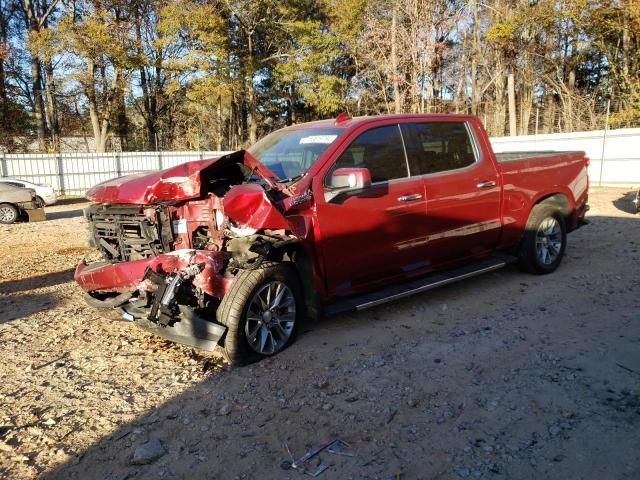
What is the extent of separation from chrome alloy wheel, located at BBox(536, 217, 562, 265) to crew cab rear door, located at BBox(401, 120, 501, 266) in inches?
30.7

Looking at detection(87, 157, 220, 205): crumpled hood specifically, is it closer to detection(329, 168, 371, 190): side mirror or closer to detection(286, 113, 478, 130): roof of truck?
detection(329, 168, 371, 190): side mirror

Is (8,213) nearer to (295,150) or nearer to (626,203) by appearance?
(295,150)

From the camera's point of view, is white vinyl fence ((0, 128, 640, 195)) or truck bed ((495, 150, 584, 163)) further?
white vinyl fence ((0, 128, 640, 195))

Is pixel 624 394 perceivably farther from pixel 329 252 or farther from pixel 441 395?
pixel 329 252

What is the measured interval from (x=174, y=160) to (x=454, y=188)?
2185cm

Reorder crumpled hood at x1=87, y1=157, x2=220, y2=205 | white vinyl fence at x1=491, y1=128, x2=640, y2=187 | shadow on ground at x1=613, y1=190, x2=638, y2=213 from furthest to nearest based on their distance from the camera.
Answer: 1. white vinyl fence at x1=491, y1=128, x2=640, y2=187
2. shadow on ground at x1=613, y1=190, x2=638, y2=213
3. crumpled hood at x1=87, y1=157, x2=220, y2=205

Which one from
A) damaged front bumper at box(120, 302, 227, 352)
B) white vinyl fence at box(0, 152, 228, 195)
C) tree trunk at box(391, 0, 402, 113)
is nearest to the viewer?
damaged front bumper at box(120, 302, 227, 352)

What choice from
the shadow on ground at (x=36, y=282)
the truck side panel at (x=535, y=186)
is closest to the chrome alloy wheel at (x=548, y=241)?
the truck side panel at (x=535, y=186)

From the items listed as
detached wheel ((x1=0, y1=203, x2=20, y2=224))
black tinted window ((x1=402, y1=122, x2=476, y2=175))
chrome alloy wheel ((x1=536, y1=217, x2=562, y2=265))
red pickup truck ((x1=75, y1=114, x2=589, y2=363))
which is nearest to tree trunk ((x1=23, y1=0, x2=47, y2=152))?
detached wheel ((x1=0, y1=203, x2=20, y2=224))

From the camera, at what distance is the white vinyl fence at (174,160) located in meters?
17.8

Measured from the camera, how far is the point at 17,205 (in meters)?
13.8

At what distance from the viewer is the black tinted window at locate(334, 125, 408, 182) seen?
460 centimetres

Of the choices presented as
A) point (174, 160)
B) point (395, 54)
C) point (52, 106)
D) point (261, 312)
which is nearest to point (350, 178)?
point (261, 312)

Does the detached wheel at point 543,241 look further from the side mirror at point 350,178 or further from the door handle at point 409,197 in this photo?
the side mirror at point 350,178
